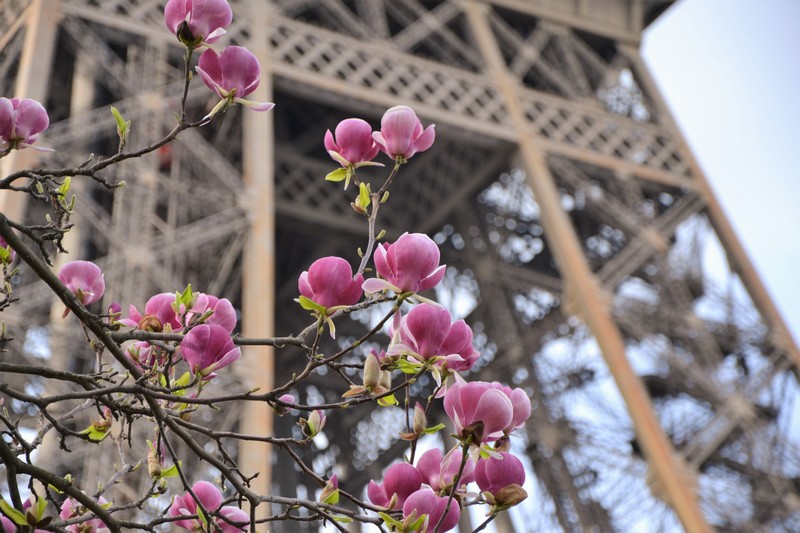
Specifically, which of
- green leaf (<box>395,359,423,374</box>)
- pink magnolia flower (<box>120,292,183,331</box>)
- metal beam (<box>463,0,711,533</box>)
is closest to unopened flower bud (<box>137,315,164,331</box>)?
pink magnolia flower (<box>120,292,183,331</box>)

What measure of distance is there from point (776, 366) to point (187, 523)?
8.13 metres

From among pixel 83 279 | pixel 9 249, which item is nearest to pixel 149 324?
pixel 83 279

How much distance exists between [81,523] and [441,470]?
25.5 inches

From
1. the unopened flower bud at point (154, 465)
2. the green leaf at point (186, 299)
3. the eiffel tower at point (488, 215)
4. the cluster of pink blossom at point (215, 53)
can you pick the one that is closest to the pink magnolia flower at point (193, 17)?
the cluster of pink blossom at point (215, 53)

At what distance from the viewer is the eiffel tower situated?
24.1 feet

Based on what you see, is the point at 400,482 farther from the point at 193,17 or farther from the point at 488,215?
the point at 488,215

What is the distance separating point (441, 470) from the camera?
5.36 feet

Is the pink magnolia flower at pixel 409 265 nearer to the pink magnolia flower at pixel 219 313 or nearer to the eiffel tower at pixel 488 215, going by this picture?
the pink magnolia flower at pixel 219 313

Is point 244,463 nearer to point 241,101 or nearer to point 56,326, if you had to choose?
point 56,326

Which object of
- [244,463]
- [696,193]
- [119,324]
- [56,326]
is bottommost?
[119,324]

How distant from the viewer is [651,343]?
28.7 ft

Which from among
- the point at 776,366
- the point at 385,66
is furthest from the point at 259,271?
the point at 776,366

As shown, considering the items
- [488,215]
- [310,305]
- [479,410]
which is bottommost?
[479,410]

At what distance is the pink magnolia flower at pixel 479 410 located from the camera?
145 centimetres
